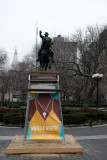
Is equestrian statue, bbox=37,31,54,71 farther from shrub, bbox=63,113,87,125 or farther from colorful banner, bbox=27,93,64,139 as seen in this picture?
shrub, bbox=63,113,87,125

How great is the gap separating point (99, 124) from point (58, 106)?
901 cm

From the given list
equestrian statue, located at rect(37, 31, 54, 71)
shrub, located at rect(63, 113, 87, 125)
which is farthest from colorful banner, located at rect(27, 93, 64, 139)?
shrub, located at rect(63, 113, 87, 125)

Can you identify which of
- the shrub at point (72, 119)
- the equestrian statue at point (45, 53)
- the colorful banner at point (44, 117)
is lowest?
the shrub at point (72, 119)

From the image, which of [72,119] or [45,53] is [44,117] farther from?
[72,119]

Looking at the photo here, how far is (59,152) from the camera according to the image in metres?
7.20

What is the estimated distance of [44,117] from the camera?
7.95m

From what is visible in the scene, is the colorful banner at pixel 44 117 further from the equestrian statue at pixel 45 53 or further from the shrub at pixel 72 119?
the shrub at pixel 72 119

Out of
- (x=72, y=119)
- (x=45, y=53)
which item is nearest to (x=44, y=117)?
(x=45, y=53)

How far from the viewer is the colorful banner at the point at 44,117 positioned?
25.5 feet

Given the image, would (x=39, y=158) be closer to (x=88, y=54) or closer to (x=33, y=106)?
(x=33, y=106)

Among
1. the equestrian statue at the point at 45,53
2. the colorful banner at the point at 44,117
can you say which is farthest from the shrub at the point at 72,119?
the colorful banner at the point at 44,117

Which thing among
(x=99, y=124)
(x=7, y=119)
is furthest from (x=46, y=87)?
(x=99, y=124)

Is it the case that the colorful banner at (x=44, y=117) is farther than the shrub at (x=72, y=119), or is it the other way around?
the shrub at (x=72, y=119)

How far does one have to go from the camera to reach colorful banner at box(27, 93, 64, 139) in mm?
7781
